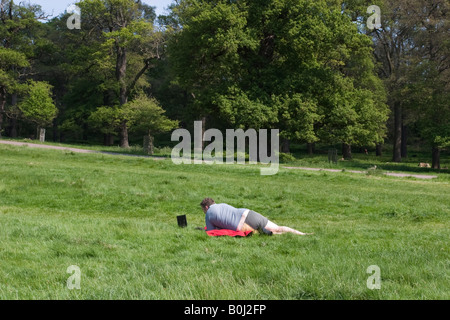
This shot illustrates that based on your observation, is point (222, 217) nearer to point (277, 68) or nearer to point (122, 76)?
point (277, 68)

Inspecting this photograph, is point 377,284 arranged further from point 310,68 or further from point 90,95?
point 90,95

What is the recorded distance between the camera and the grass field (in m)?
5.02

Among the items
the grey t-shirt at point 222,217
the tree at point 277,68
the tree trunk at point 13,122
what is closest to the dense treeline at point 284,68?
the tree at point 277,68

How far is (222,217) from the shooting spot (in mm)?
9000

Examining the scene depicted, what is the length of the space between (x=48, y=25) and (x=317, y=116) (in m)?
48.5

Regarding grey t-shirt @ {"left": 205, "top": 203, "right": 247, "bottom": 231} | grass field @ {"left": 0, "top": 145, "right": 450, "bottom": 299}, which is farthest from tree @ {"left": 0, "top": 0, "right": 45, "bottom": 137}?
grey t-shirt @ {"left": 205, "top": 203, "right": 247, "bottom": 231}

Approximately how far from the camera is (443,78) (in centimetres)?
3612

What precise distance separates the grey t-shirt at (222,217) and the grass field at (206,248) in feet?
1.15

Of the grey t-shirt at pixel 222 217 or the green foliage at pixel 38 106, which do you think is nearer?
the grey t-shirt at pixel 222 217

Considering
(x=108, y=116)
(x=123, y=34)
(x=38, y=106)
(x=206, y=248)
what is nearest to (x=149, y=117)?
(x=123, y=34)

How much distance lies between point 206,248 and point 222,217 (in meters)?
1.64

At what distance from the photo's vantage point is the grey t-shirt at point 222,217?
8.95m

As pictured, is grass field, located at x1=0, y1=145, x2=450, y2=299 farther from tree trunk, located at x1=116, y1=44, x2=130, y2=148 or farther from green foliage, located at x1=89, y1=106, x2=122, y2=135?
tree trunk, located at x1=116, y1=44, x2=130, y2=148

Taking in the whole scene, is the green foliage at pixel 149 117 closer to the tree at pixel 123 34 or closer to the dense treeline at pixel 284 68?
the dense treeline at pixel 284 68
